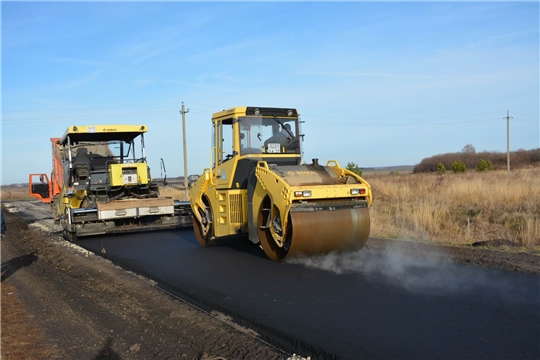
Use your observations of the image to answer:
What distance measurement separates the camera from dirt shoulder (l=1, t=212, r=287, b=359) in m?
4.88

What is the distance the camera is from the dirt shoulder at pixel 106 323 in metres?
4.88

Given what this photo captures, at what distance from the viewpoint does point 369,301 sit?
5996 millimetres

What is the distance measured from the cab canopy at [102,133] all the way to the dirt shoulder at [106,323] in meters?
5.82

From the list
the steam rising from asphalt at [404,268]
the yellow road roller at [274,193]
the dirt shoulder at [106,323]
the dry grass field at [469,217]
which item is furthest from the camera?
the dry grass field at [469,217]

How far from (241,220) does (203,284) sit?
2.39m

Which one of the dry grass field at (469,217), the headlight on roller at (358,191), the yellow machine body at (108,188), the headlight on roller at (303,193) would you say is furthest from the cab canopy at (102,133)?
the headlight on roller at (358,191)

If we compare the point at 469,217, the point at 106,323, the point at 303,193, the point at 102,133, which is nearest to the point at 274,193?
the point at 303,193

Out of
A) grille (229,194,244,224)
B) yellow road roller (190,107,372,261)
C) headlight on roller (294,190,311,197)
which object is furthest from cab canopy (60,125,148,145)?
headlight on roller (294,190,311,197)

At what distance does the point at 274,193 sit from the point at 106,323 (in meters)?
3.24

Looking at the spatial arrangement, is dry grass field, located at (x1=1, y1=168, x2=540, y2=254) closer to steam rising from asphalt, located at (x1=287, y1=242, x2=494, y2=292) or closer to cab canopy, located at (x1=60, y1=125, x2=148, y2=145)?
steam rising from asphalt, located at (x1=287, y1=242, x2=494, y2=292)

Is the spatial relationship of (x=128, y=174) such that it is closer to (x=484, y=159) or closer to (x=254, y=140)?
(x=254, y=140)

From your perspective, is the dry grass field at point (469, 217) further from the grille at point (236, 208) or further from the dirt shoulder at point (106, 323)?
the dirt shoulder at point (106, 323)

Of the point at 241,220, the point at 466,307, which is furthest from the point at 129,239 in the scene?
the point at 466,307

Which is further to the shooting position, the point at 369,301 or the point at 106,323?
the point at 369,301
